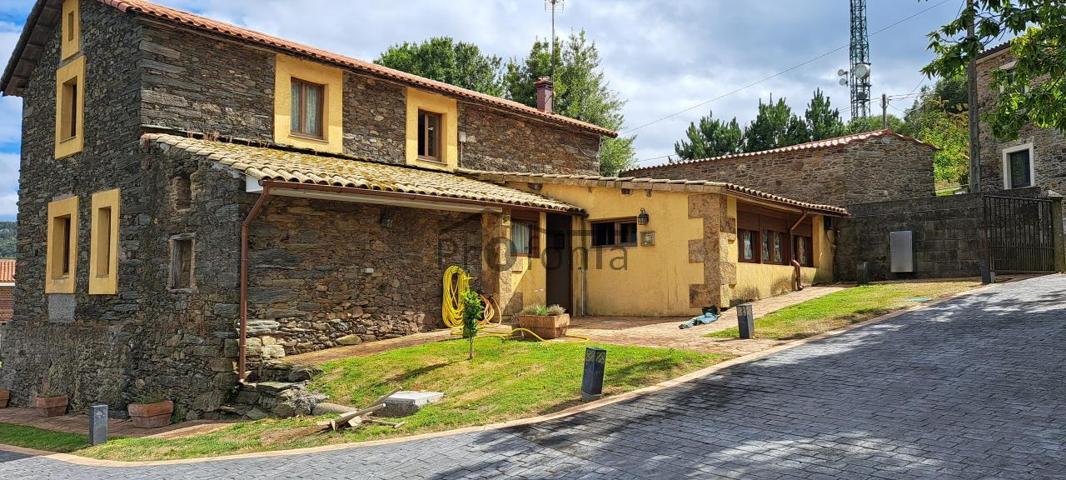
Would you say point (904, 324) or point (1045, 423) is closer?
point (1045, 423)

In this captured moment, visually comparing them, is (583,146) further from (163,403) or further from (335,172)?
(163,403)

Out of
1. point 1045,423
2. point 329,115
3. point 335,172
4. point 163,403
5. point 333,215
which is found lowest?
point 163,403

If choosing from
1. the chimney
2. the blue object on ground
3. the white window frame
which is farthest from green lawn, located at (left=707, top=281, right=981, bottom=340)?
the white window frame

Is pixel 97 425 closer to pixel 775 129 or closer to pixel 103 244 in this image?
pixel 103 244

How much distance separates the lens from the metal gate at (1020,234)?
1658 centimetres

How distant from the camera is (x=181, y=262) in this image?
→ 12.5 meters

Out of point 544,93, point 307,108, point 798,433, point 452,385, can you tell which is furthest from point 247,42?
point 798,433

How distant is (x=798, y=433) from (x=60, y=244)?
16.1 m

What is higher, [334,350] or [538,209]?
[538,209]

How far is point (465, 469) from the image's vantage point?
20.4 feet

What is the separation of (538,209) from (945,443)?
10642 mm

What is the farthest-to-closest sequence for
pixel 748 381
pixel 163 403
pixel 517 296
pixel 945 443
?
pixel 517 296 → pixel 163 403 → pixel 748 381 → pixel 945 443

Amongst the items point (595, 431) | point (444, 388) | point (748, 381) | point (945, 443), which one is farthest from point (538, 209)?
point (945, 443)

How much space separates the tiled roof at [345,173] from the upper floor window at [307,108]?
28.6 inches
